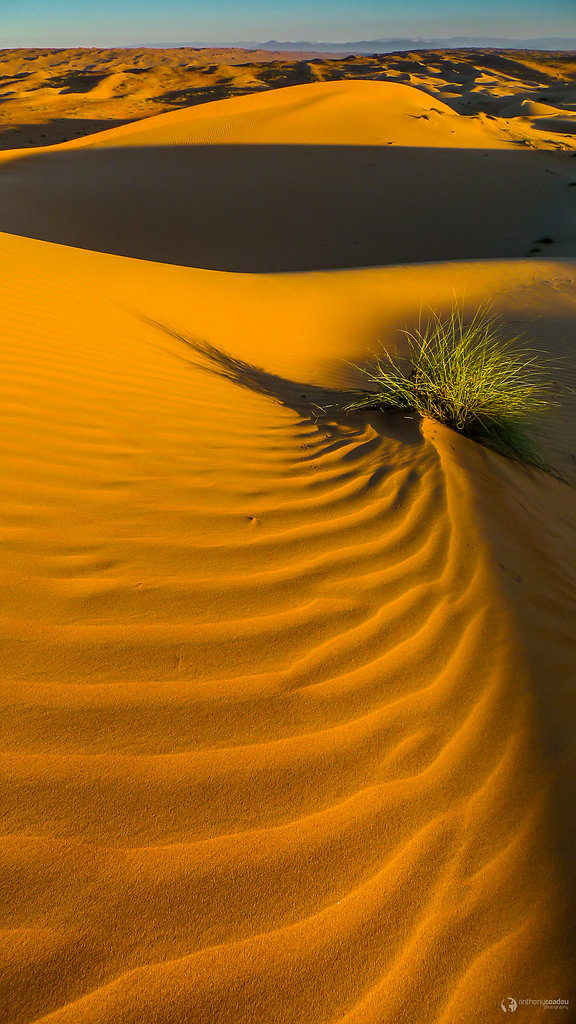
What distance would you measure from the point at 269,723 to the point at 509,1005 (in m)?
0.84

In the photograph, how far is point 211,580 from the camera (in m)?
2.28

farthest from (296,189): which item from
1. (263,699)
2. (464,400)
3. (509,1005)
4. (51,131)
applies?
(509,1005)

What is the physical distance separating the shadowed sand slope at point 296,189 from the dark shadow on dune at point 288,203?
57mm

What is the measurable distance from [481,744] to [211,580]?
105cm

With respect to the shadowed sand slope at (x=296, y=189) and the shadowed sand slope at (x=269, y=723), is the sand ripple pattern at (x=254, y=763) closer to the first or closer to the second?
the shadowed sand slope at (x=269, y=723)

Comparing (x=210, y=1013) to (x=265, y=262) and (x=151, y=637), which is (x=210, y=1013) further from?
(x=265, y=262)

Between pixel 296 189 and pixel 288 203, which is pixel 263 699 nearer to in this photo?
pixel 288 203

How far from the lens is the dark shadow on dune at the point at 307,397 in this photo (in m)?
3.93

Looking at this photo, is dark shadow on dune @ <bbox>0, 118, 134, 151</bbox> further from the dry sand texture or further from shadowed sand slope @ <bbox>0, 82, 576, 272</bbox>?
the dry sand texture

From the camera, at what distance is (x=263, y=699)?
1.86 meters

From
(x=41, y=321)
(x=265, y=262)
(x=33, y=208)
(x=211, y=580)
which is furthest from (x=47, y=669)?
(x=33, y=208)

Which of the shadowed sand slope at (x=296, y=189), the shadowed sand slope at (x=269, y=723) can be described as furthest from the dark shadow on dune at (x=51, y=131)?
the shadowed sand slope at (x=269, y=723)

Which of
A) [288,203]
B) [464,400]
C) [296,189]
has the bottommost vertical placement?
[464,400]

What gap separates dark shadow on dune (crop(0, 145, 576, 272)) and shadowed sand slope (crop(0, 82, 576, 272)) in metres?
0.06
